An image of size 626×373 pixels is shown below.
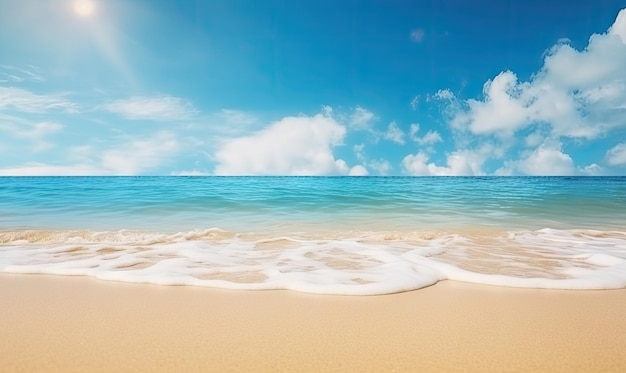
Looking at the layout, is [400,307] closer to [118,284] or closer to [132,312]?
[132,312]

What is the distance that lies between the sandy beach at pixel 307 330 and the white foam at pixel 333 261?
23 centimetres

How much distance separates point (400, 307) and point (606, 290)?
6.97 feet

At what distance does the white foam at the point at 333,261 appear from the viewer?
3.26 metres

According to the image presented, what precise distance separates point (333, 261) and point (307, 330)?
6.90 feet

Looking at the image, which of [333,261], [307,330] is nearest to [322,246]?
[333,261]

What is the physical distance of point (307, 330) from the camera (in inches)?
86.7

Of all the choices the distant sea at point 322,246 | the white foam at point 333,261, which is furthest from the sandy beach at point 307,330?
the distant sea at point 322,246

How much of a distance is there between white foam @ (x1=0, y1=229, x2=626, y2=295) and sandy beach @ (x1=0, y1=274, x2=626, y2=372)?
8.9 inches

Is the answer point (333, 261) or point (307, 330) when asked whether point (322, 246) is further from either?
point (307, 330)

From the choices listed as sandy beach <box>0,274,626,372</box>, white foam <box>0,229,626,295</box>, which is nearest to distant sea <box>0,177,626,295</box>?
white foam <box>0,229,626,295</box>

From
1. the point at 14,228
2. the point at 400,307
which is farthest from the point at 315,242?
the point at 14,228

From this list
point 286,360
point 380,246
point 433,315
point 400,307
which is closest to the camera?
point 286,360

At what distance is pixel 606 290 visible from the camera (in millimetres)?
3094

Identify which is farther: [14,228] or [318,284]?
[14,228]
